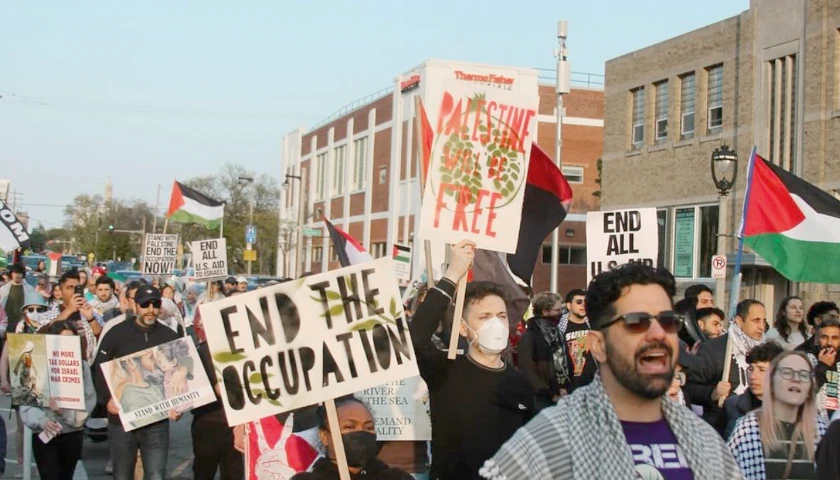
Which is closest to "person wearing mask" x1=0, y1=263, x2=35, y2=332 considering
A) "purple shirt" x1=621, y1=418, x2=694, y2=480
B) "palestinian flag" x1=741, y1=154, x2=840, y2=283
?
"palestinian flag" x1=741, y1=154, x2=840, y2=283

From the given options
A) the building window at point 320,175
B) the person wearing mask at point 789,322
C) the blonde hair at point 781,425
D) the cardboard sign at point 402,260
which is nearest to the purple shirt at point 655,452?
the blonde hair at point 781,425

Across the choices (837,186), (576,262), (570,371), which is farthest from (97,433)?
(576,262)

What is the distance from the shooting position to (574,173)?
55.2 m

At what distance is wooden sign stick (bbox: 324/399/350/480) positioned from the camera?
4859 mm

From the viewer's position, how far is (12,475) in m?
11.0

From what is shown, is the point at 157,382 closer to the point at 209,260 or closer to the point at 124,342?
the point at 124,342

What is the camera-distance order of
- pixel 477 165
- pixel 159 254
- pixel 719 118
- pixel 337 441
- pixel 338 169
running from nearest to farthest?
pixel 337 441 → pixel 477 165 → pixel 159 254 → pixel 719 118 → pixel 338 169

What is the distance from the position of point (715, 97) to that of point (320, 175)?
150ft

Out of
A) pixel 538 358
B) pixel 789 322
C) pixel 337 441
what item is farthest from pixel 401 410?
pixel 789 322

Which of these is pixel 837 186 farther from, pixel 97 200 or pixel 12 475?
pixel 97 200

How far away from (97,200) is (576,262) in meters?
77.1

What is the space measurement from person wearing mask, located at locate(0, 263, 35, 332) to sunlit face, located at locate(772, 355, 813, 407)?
12796mm

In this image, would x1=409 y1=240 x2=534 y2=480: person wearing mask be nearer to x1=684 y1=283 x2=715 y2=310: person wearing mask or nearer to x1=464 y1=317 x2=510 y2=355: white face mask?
x1=464 y1=317 x2=510 y2=355: white face mask

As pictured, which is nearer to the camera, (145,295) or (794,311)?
(145,295)
